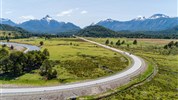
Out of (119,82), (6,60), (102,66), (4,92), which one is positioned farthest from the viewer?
(102,66)

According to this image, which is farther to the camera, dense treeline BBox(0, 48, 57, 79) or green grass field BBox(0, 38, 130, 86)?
dense treeline BBox(0, 48, 57, 79)

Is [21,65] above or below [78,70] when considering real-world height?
above

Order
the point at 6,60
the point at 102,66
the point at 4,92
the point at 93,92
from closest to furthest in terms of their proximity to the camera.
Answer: the point at 4,92
the point at 93,92
the point at 6,60
the point at 102,66

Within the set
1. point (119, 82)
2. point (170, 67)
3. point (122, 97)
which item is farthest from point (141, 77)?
point (170, 67)

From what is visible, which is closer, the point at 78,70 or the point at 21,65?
the point at 21,65

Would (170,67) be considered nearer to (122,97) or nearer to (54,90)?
(122,97)

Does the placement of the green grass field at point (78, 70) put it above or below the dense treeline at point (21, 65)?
below

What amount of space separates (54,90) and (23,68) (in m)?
32.4

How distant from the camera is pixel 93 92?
75.9 m

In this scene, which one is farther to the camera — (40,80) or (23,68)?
(23,68)

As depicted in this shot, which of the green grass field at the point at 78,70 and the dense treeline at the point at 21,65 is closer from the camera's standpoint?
the green grass field at the point at 78,70

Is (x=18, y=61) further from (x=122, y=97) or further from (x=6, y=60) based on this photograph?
(x=122, y=97)

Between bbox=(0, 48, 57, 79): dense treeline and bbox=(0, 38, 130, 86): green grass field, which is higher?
bbox=(0, 48, 57, 79): dense treeline

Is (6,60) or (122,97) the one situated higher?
(6,60)
